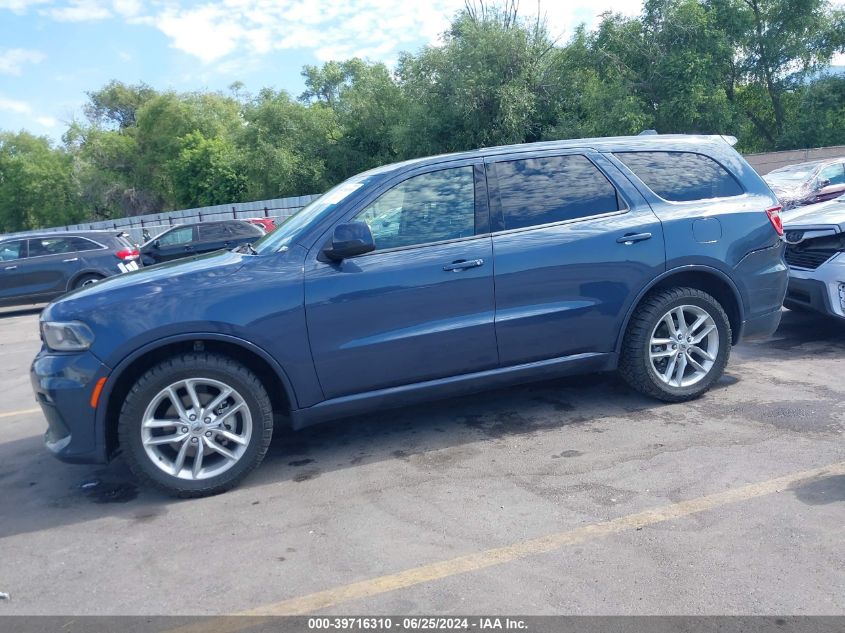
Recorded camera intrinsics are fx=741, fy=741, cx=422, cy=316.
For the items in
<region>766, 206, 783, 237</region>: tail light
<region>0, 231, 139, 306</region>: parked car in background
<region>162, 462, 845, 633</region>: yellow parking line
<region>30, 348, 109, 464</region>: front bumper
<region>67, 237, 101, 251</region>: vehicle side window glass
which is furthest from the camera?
<region>67, 237, 101, 251</region>: vehicle side window glass

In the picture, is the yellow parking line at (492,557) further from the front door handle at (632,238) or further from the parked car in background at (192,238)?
A: the parked car in background at (192,238)

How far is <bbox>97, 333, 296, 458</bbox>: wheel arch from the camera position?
416cm

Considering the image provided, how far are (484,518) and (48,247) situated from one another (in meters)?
13.6

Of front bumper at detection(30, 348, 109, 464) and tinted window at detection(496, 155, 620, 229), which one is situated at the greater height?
tinted window at detection(496, 155, 620, 229)

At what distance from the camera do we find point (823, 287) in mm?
6656

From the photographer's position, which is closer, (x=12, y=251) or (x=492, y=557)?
(x=492, y=557)

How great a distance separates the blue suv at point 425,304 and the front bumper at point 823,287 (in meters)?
1.48

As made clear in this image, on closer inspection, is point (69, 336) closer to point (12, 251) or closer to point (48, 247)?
point (48, 247)

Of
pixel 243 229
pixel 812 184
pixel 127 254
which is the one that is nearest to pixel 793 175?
pixel 812 184

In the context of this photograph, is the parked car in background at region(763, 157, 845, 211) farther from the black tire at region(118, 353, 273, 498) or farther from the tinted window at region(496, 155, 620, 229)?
the black tire at region(118, 353, 273, 498)

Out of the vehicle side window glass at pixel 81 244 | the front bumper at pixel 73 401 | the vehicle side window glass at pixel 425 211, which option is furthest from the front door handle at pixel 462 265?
→ the vehicle side window glass at pixel 81 244

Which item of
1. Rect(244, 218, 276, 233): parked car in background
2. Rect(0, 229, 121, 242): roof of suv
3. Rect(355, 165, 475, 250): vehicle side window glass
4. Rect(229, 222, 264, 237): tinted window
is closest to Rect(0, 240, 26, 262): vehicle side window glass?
Rect(0, 229, 121, 242): roof of suv

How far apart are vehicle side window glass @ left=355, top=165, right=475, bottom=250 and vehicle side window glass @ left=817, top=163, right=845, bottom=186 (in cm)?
1471

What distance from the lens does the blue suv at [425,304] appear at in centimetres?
421
